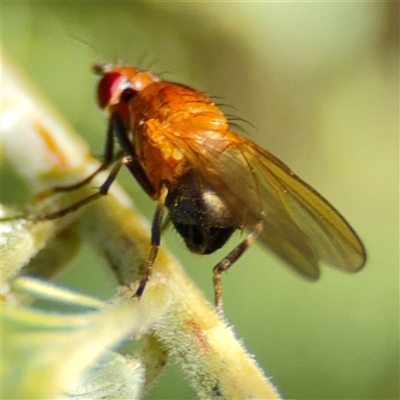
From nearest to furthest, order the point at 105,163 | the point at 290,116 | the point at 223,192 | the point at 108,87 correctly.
→ the point at 223,192 < the point at 105,163 < the point at 108,87 < the point at 290,116

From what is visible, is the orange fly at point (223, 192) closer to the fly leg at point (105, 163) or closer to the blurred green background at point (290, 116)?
the fly leg at point (105, 163)

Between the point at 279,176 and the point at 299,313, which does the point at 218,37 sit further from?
the point at 279,176

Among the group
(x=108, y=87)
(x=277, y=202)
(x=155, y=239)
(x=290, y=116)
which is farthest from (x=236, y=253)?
(x=290, y=116)

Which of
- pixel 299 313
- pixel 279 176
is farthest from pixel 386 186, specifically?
pixel 279 176

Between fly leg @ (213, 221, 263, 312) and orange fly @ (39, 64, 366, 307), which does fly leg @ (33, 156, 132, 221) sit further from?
fly leg @ (213, 221, 263, 312)

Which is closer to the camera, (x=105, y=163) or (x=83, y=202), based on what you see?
(x=83, y=202)

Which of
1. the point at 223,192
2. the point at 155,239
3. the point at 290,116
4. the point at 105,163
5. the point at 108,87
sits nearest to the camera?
the point at 155,239

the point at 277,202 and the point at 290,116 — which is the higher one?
the point at 277,202

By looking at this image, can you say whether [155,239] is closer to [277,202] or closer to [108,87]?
[277,202]
